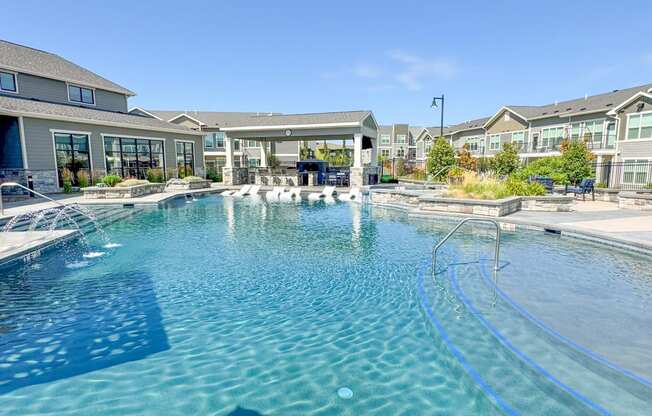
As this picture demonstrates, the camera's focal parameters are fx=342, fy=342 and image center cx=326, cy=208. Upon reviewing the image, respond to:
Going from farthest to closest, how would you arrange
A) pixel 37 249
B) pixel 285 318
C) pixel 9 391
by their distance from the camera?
pixel 37 249
pixel 285 318
pixel 9 391

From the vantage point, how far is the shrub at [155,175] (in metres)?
23.3

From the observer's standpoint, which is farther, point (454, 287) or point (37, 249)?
point (37, 249)

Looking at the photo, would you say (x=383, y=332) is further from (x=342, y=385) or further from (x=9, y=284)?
(x=9, y=284)

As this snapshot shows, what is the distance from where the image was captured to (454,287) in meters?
5.80

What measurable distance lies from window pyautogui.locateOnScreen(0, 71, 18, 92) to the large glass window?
4103 millimetres

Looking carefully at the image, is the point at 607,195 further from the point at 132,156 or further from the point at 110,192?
the point at 132,156

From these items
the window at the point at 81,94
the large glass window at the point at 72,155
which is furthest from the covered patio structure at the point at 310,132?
the large glass window at the point at 72,155

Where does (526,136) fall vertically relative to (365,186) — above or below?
above

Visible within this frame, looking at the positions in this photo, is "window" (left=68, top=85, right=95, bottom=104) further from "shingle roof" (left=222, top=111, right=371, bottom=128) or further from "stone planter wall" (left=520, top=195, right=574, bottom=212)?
"stone planter wall" (left=520, top=195, right=574, bottom=212)

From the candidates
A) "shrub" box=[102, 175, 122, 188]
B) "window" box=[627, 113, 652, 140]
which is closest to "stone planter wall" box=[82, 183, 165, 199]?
"shrub" box=[102, 175, 122, 188]

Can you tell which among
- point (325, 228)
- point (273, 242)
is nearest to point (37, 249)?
point (273, 242)

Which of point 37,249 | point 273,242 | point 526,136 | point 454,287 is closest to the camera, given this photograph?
point 454,287

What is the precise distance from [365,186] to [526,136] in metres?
21.2

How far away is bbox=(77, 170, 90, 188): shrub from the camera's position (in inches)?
771
